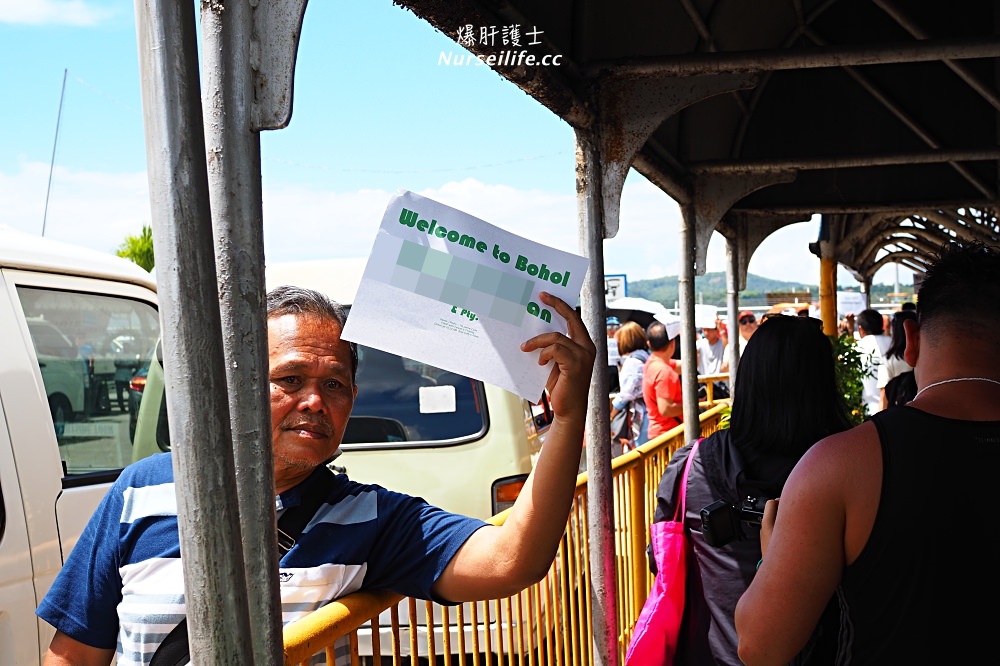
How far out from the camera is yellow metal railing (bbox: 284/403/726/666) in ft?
6.75

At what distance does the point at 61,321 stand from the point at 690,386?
13.9ft

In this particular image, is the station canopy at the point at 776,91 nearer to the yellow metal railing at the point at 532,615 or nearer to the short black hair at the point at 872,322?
the short black hair at the point at 872,322

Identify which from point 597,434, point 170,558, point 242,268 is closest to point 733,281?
point 597,434

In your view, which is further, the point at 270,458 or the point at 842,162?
the point at 842,162

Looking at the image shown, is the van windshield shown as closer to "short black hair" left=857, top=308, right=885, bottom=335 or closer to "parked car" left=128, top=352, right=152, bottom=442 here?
"parked car" left=128, top=352, right=152, bottom=442

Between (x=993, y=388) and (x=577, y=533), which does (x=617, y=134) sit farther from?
(x=993, y=388)

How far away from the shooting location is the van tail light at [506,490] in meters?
5.39

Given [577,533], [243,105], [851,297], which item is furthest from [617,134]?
[851,297]

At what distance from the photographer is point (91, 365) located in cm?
415

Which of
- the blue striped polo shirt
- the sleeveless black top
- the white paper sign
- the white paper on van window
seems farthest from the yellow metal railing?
the white paper sign

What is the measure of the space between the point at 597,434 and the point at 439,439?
1942 millimetres

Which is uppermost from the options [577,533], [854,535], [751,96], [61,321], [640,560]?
[751,96]

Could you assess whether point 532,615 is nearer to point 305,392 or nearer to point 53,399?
point 305,392

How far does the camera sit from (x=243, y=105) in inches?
63.2
